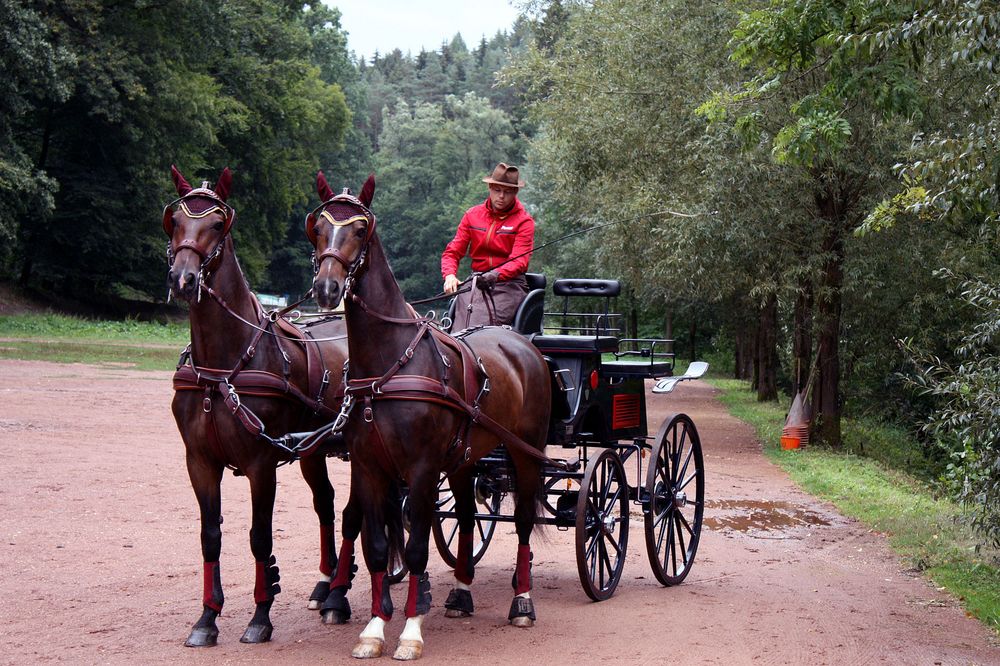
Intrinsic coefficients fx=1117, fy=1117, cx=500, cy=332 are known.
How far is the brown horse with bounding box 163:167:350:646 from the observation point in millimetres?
6754

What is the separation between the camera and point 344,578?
7.55m

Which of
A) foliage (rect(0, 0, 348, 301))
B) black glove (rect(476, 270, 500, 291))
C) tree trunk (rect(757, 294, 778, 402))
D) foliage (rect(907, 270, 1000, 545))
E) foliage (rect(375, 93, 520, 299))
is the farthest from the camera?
foliage (rect(375, 93, 520, 299))

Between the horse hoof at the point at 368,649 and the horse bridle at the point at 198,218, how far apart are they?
2291 millimetres

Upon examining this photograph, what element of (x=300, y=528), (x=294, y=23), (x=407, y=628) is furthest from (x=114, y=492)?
(x=294, y=23)

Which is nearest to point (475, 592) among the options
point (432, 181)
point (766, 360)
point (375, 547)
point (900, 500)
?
point (375, 547)

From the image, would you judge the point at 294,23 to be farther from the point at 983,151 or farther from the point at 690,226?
the point at 983,151

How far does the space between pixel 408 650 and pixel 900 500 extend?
990cm

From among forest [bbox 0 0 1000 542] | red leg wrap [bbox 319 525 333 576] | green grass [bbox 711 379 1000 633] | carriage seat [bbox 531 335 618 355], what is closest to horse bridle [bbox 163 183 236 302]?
red leg wrap [bbox 319 525 333 576]

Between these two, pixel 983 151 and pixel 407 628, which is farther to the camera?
pixel 983 151

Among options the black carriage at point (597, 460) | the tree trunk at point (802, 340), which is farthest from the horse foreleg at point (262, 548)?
the tree trunk at point (802, 340)

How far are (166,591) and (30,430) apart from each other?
353 inches

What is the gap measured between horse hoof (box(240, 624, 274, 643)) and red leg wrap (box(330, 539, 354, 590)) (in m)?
0.72

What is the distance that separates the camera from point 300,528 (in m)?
11.0

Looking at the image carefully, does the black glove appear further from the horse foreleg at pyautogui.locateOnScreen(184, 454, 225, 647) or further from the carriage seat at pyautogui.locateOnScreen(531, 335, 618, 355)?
the horse foreleg at pyautogui.locateOnScreen(184, 454, 225, 647)
